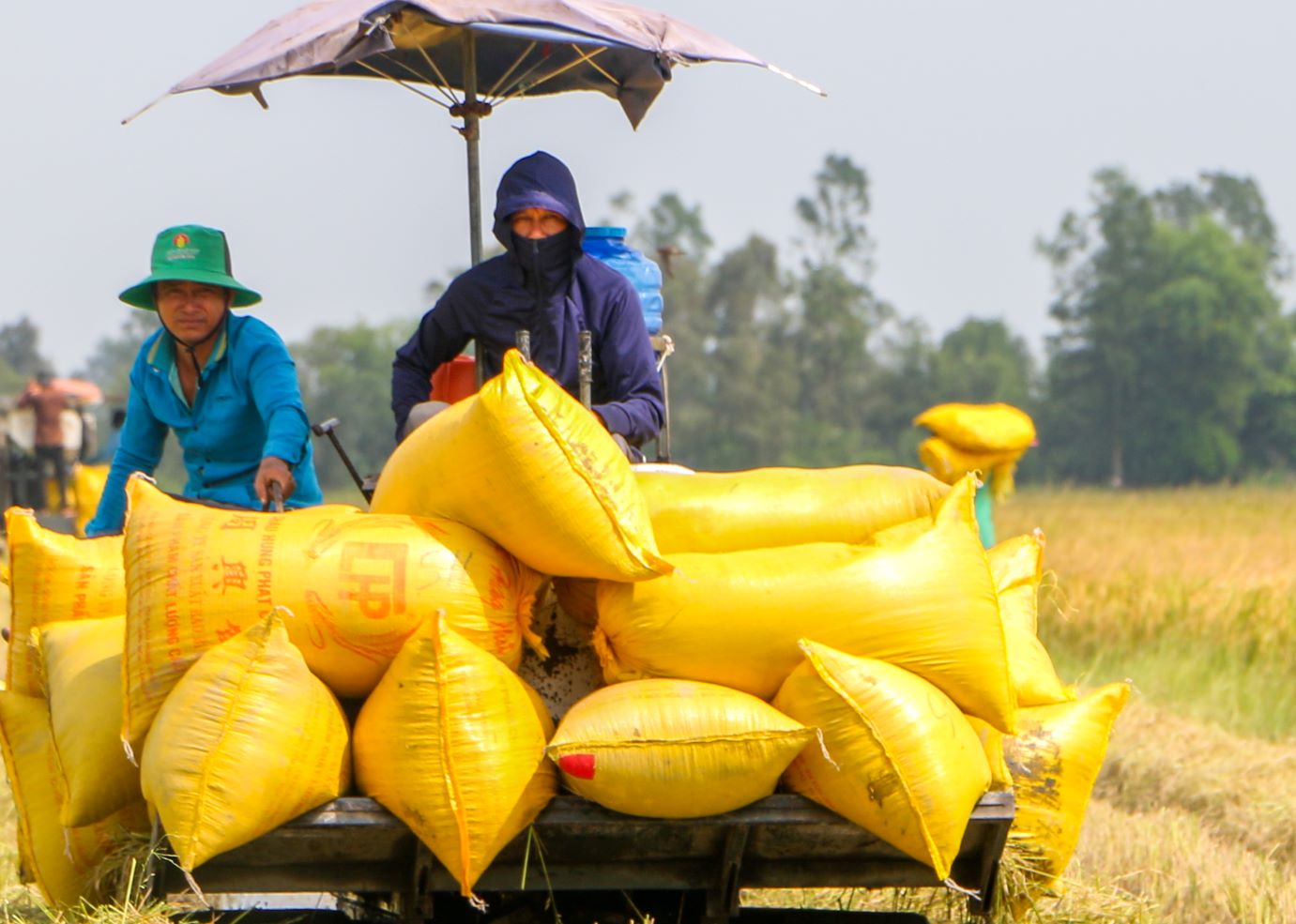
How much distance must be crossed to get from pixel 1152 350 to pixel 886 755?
78170 mm

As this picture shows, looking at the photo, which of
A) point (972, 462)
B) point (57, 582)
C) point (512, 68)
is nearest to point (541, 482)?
point (57, 582)

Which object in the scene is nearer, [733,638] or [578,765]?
[578,765]

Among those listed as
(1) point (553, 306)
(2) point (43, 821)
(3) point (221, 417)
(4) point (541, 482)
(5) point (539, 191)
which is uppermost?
(5) point (539, 191)

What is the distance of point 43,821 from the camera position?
4523mm

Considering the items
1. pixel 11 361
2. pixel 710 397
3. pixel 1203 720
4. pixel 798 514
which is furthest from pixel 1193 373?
pixel 798 514

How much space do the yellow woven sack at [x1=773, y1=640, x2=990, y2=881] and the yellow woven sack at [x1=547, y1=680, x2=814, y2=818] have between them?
79 mm

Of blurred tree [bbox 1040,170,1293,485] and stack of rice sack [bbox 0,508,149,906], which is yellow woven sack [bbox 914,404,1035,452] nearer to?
stack of rice sack [bbox 0,508,149,906]

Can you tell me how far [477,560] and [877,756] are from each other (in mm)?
920

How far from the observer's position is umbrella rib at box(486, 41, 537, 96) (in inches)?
243

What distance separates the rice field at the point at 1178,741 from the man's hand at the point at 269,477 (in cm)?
123

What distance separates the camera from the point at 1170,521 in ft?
87.4

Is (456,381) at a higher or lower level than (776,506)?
higher

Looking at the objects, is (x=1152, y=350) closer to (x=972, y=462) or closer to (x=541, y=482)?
(x=972, y=462)

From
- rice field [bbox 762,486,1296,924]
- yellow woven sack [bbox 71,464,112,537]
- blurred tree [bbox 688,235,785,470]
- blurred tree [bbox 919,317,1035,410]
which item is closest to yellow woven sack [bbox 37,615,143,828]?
rice field [bbox 762,486,1296,924]
